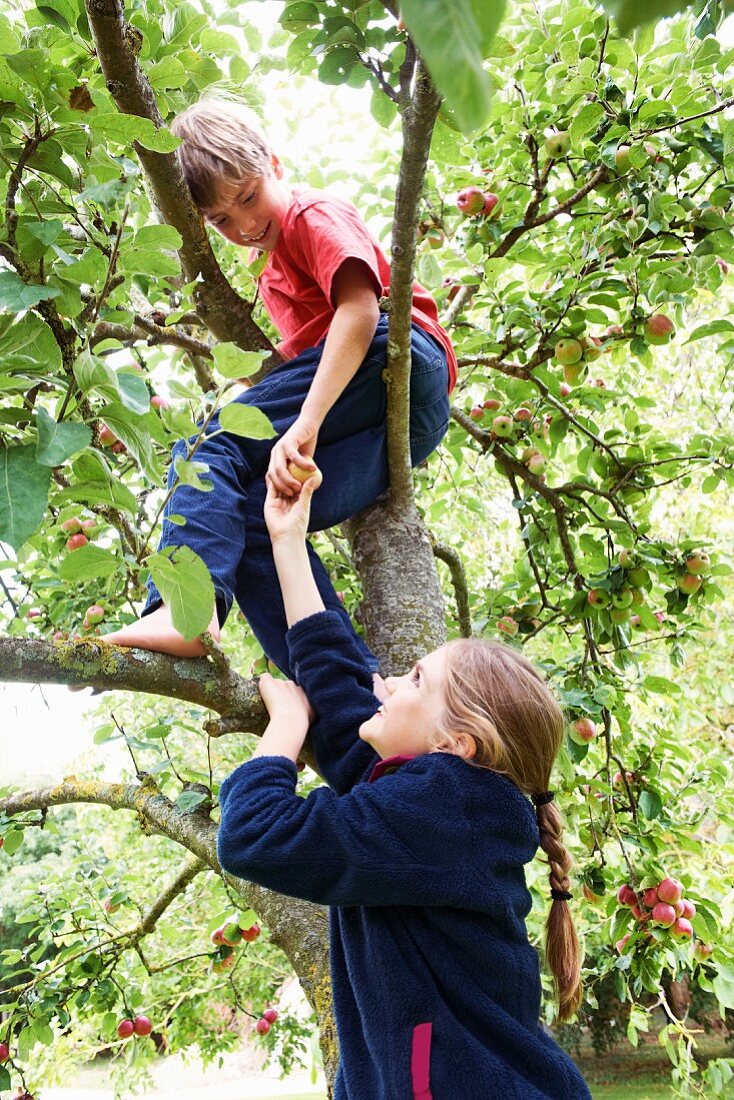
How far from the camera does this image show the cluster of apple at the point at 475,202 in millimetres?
2047

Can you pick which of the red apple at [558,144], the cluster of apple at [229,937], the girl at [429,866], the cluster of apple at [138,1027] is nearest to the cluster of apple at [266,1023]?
the cluster of apple at [138,1027]

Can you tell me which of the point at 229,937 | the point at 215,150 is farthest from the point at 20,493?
the point at 229,937

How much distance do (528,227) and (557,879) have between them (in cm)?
148

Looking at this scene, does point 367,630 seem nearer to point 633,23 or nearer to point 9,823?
point 9,823

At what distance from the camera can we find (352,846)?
38.7 inches

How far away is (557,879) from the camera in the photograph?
1233mm

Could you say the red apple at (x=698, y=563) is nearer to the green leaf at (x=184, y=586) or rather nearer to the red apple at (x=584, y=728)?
the red apple at (x=584, y=728)

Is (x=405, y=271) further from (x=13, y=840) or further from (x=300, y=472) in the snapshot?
(x=13, y=840)

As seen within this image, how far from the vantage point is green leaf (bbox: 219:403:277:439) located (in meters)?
0.78

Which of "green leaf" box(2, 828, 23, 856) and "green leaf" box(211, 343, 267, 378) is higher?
"green leaf" box(211, 343, 267, 378)

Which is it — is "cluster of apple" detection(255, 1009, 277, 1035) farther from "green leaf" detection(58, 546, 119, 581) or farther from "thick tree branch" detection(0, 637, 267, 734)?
"green leaf" detection(58, 546, 119, 581)

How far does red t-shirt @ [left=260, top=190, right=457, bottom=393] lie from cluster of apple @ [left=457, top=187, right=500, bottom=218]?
0.40m

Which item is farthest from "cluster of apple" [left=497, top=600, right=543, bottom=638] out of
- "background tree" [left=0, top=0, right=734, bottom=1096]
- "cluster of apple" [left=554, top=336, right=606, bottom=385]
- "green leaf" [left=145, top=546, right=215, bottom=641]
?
"green leaf" [left=145, top=546, right=215, bottom=641]

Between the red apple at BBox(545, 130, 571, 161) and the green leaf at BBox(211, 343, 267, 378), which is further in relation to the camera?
the red apple at BBox(545, 130, 571, 161)
